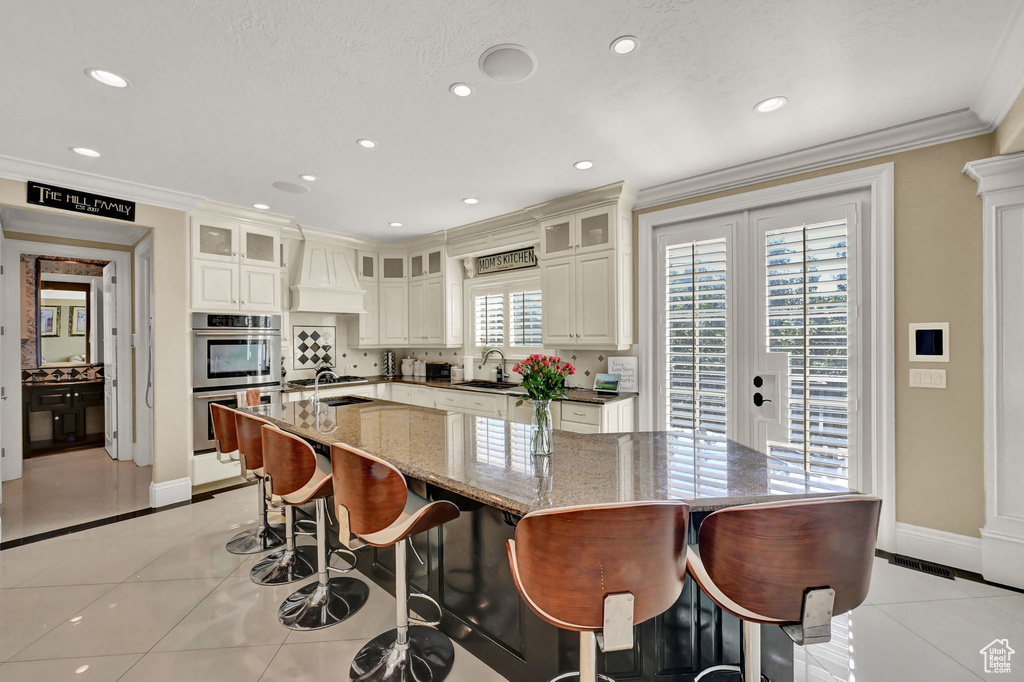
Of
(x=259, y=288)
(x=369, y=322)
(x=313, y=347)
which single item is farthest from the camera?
(x=369, y=322)

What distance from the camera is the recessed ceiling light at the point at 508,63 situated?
193 centimetres

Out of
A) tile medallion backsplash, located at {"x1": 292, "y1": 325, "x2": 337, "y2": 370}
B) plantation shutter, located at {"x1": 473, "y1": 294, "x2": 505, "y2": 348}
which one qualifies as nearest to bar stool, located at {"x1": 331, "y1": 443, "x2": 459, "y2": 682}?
plantation shutter, located at {"x1": 473, "y1": 294, "x2": 505, "y2": 348}

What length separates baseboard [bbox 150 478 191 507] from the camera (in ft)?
12.2

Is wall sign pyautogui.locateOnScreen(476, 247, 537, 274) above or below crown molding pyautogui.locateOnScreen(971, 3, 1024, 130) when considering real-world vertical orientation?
below

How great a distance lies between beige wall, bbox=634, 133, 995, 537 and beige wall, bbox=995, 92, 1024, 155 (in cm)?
13

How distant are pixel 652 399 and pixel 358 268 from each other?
388cm

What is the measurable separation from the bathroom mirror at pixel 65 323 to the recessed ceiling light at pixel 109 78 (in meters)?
5.69

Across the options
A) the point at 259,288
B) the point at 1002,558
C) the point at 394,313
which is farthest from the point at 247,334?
the point at 1002,558

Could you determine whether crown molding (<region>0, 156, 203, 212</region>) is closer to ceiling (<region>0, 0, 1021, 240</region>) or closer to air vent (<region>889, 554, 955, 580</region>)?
ceiling (<region>0, 0, 1021, 240</region>)

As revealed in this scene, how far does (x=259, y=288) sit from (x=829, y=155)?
4973 mm

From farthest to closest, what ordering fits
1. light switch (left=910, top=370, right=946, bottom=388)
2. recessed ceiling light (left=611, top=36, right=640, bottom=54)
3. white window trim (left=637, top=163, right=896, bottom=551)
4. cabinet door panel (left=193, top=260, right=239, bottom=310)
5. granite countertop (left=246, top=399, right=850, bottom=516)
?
cabinet door panel (left=193, top=260, right=239, bottom=310) → white window trim (left=637, top=163, right=896, bottom=551) → light switch (left=910, top=370, right=946, bottom=388) → recessed ceiling light (left=611, top=36, right=640, bottom=54) → granite countertop (left=246, top=399, right=850, bottom=516)

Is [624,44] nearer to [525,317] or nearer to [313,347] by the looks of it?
[525,317]

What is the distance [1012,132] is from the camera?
220 cm

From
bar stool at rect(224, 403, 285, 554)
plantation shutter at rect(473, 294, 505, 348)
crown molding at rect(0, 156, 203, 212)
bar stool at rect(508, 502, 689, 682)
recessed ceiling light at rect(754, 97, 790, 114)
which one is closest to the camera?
bar stool at rect(508, 502, 689, 682)
